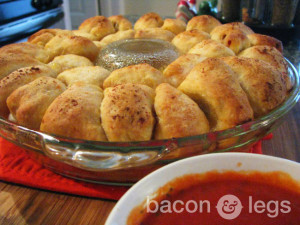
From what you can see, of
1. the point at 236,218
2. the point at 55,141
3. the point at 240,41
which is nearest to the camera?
the point at 236,218

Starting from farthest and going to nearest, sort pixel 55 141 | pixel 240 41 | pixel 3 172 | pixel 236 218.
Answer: pixel 240 41
pixel 3 172
pixel 55 141
pixel 236 218

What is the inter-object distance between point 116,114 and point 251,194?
0.24 metres

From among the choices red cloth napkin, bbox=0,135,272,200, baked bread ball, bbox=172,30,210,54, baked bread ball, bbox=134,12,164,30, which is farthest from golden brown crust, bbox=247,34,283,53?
red cloth napkin, bbox=0,135,272,200

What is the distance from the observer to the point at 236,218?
0.30 meters

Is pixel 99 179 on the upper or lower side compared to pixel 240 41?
lower

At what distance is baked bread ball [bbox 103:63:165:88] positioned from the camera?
1.98ft

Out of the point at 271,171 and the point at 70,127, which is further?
the point at 70,127

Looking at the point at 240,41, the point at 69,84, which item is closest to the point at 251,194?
the point at 69,84

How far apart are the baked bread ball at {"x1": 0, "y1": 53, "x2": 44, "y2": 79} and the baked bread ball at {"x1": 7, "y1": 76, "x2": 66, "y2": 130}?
14cm

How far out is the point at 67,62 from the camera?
729 mm

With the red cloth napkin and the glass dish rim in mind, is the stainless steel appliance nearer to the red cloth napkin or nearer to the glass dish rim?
the red cloth napkin

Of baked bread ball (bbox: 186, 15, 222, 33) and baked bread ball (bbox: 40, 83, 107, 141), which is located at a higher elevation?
baked bread ball (bbox: 186, 15, 222, 33)

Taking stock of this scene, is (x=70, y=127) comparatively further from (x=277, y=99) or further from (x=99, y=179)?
(x=277, y=99)

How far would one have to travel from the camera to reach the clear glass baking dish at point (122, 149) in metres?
0.43
